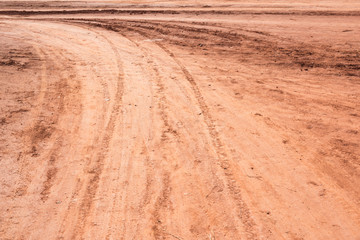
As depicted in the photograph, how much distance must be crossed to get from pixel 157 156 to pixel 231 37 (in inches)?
283

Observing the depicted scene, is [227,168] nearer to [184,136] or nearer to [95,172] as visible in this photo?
[184,136]

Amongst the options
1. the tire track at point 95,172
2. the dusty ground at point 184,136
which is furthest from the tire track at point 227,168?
the tire track at point 95,172

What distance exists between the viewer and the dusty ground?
173 inches

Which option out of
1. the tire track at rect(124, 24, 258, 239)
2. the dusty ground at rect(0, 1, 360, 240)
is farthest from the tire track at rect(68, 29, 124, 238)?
the tire track at rect(124, 24, 258, 239)

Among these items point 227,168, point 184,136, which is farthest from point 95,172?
point 227,168

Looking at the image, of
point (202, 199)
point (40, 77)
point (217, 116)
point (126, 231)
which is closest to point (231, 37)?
point (217, 116)

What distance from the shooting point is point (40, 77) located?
8.72 meters

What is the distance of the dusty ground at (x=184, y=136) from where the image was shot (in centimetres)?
439

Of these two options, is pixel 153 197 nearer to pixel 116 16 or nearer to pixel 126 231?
pixel 126 231

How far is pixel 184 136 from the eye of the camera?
605 centimetres

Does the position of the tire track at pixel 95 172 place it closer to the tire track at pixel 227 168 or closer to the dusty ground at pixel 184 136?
the dusty ground at pixel 184 136

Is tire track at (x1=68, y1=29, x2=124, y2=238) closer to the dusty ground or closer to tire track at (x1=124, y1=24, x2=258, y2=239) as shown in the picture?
the dusty ground

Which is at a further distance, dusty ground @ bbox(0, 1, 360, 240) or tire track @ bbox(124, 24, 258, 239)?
dusty ground @ bbox(0, 1, 360, 240)

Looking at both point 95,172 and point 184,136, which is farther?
point 184,136
